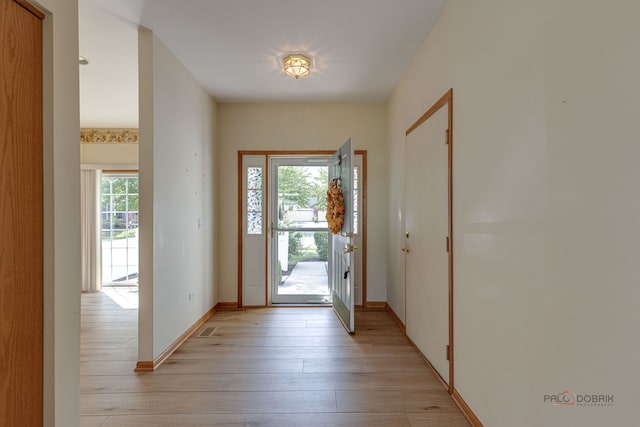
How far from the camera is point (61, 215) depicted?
1.45 m

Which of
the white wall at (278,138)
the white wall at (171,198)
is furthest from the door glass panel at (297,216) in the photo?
the white wall at (171,198)

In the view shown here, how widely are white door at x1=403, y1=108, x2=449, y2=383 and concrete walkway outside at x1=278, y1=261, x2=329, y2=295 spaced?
5.08 feet

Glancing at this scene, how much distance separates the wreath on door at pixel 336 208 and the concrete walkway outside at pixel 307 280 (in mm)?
854

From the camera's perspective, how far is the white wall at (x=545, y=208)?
0.97 meters

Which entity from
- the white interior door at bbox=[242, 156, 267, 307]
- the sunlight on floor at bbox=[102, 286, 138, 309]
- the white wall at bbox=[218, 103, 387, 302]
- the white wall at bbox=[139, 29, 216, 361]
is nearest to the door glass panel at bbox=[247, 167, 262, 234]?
the white interior door at bbox=[242, 156, 267, 307]

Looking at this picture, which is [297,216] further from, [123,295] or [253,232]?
[123,295]

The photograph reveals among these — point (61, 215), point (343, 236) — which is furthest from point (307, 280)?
point (61, 215)

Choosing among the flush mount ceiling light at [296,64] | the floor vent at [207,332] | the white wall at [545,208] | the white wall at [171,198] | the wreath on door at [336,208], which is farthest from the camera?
the wreath on door at [336,208]

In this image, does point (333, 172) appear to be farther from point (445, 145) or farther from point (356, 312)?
point (445, 145)

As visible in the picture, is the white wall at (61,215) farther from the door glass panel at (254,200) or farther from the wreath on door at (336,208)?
the door glass panel at (254,200)

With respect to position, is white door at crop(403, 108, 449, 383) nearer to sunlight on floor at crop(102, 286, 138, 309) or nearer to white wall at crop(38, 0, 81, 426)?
white wall at crop(38, 0, 81, 426)

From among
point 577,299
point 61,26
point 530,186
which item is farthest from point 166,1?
point 577,299

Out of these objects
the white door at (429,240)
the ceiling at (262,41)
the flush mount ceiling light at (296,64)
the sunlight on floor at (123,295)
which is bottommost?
the sunlight on floor at (123,295)

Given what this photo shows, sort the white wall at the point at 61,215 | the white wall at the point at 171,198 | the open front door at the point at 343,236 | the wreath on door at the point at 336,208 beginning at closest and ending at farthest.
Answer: the white wall at the point at 61,215
the white wall at the point at 171,198
the open front door at the point at 343,236
the wreath on door at the point at 336,208
